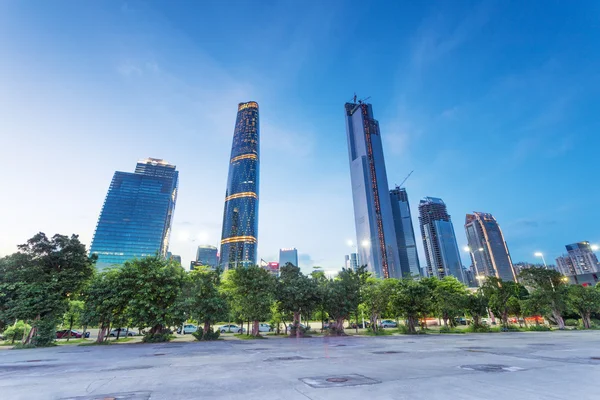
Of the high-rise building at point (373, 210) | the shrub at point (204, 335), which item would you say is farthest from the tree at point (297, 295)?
the high-rise building at point (373, 210)

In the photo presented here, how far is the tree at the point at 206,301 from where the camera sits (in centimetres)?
2994

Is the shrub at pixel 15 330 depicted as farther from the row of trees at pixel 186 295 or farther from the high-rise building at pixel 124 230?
the high-rise building at pixel 124 230

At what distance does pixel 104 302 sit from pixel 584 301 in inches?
2386

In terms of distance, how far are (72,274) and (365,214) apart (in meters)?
164

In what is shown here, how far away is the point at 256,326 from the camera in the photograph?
33.6m

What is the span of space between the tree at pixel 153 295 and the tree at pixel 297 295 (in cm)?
1169

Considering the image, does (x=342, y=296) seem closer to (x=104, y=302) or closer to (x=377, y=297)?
(x=377, y=297)

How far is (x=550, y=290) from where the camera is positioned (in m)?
39.6

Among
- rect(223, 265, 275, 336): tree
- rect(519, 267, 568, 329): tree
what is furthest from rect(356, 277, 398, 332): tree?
rect(519, 267, 568, 329): tree

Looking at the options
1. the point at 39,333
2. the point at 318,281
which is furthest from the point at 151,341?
the point at 318,281

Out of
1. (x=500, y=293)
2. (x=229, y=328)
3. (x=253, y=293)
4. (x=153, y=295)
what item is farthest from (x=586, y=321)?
(x=153, y=295)

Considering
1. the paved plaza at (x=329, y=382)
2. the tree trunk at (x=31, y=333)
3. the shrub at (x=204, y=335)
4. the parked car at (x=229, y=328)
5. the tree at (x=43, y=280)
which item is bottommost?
the parked car at (x=229, y=328)

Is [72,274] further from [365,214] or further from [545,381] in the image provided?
[365,214]

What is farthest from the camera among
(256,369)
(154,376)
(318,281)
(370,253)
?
(370,253)
